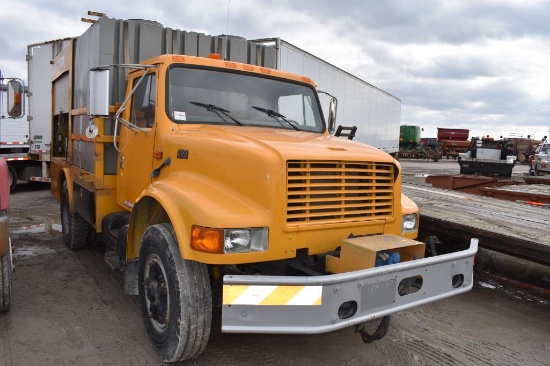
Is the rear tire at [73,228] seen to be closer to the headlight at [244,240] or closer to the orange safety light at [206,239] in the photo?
the orange safety light at [206,239]

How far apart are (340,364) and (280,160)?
1.62 metres

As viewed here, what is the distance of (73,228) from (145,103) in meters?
2.87

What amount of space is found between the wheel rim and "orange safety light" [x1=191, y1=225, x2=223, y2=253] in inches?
19.2

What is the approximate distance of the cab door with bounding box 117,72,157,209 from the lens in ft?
13.1

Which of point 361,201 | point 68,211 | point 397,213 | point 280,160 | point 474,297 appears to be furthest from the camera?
point 68,211

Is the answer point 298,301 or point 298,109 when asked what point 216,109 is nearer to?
point 298,109

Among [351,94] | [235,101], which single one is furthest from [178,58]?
[351,94]

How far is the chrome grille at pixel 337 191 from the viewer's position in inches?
115

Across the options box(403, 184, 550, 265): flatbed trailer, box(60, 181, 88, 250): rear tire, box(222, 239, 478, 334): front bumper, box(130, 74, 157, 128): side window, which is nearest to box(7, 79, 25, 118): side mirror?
box(60, 181, 88, 250): rear tire

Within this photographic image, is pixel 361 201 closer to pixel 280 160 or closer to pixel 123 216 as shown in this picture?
pixel 280 160

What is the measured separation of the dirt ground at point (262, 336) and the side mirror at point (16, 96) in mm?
1910

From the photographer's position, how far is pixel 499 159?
15.0 meters

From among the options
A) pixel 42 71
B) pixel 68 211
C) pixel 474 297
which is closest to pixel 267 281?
pixel 474 297

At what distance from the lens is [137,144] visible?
4207 millimetres
